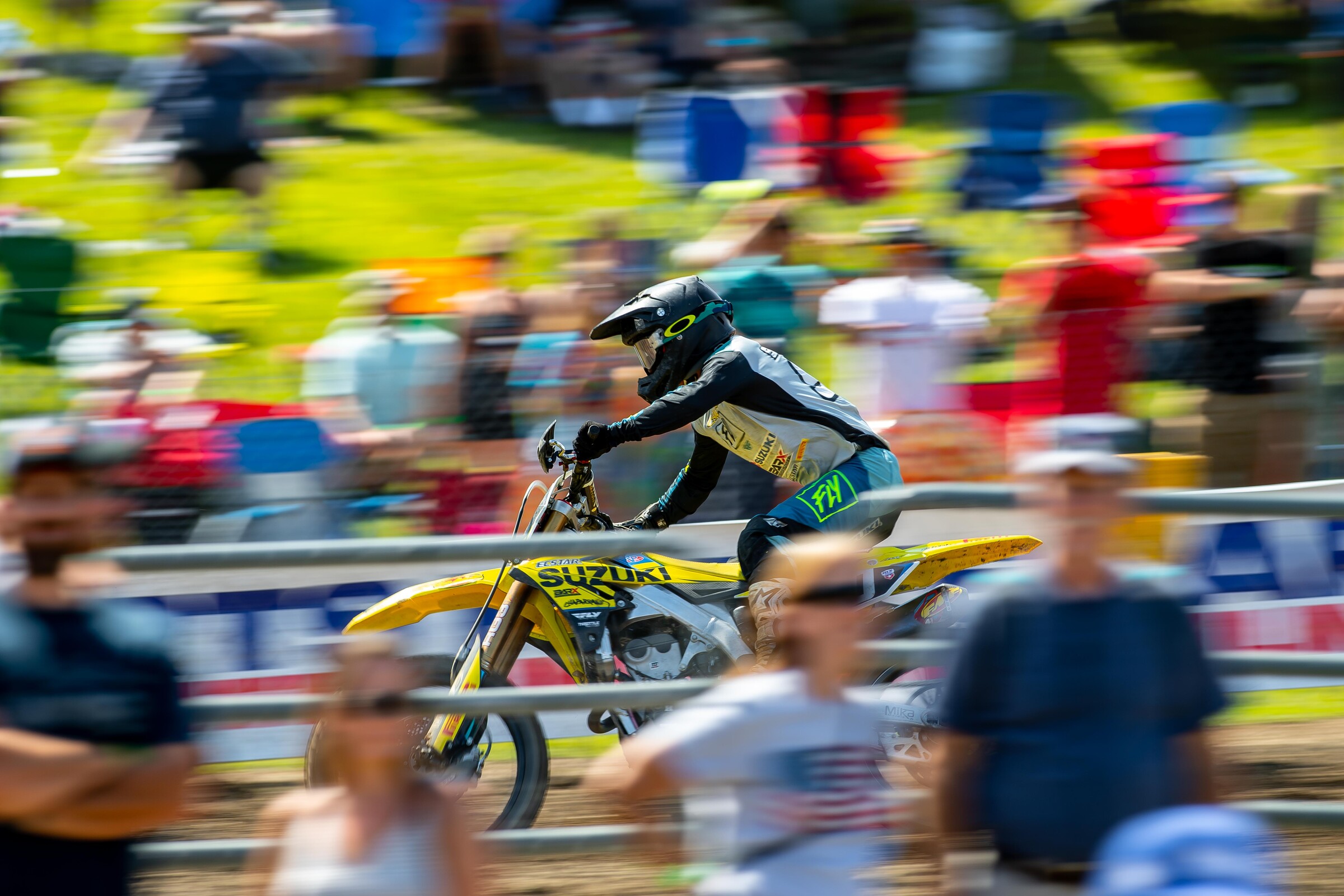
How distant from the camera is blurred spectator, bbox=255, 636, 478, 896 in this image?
300 centimetres

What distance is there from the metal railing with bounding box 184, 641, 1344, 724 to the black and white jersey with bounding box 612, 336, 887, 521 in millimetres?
1708

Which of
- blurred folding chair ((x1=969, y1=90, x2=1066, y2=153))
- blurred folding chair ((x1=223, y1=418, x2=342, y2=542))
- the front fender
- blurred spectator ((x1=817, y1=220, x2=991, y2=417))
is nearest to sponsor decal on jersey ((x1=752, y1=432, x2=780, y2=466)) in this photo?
the front fender

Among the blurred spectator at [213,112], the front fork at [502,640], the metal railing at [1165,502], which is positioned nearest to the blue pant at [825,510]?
the front fork at [502,640]

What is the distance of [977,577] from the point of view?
5.91 meters

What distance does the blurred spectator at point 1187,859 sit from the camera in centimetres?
239

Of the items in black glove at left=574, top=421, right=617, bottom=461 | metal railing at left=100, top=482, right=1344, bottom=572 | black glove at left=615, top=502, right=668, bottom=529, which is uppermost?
metal railing at left=100, top=482, right=1344, bottom=572

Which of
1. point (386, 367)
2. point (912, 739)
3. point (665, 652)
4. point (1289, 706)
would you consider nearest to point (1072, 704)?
point (912, 739)

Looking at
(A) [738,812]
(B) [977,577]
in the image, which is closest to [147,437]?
(B) [977,577]

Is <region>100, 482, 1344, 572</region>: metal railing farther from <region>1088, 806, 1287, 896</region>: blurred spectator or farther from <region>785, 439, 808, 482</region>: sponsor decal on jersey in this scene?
<region>785, 439, 808, 482</region>: sponsor decal on jersey

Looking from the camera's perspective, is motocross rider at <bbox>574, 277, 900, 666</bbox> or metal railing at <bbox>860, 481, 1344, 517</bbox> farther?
motocross rider at <bbox>574, 277, 900, 666</bbox>

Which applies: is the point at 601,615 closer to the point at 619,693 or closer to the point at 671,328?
the point at 671,328

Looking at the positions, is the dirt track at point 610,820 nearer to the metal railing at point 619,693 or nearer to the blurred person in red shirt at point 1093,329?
the metal railing at point 619,693

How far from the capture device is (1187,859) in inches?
94.8

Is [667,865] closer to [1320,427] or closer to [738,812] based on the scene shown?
[738,812]
